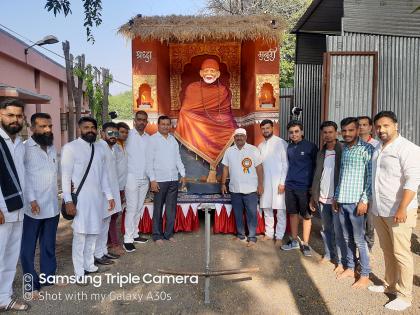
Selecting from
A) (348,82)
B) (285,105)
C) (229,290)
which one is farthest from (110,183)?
(285,105)

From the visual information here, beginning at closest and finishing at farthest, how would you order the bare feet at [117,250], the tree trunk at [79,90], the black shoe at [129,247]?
the bare feet at [117,250] < the black shoe at [129,247] < the tree trunk at [79,90]

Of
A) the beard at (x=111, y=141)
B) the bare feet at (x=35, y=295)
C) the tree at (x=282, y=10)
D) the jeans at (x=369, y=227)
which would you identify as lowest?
the bare feet at (x=35, y=295)

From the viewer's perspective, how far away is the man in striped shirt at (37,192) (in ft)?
11.4

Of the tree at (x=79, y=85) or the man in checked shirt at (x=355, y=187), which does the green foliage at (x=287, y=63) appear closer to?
the tree at (x=79, y=85)

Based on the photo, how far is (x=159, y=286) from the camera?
3.82 metres

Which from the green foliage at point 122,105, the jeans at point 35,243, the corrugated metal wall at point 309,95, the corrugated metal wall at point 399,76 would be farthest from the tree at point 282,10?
the green foliage at point 122,105

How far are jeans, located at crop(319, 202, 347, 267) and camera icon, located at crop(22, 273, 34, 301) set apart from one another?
3186 millimetres

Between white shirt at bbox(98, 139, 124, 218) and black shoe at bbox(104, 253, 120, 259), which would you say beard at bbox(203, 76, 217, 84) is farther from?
black shoe at bbox(104, 253, 120, 259)

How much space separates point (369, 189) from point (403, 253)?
68 cm

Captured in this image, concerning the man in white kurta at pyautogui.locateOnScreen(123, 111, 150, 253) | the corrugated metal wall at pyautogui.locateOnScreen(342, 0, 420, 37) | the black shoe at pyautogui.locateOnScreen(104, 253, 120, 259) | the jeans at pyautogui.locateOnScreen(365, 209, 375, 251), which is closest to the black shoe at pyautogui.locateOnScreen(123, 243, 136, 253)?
the man in white kurta at pyautogui.locateOnScreen(123, 111, 150, 253)

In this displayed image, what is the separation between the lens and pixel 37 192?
351 centimetres

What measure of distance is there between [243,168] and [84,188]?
2213mm

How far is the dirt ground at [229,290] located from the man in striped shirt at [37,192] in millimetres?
443

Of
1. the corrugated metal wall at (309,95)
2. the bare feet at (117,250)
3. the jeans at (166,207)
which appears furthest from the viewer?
the corrugated metal wall at (309,95)
